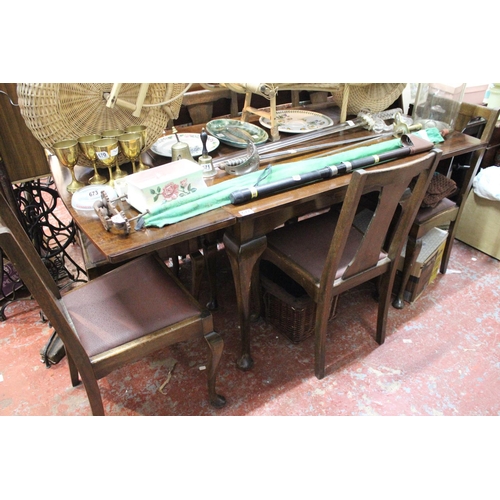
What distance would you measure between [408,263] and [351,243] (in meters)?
0.42

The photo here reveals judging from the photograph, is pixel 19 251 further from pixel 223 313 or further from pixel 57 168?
pixel 223 313

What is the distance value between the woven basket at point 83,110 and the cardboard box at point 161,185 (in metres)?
0.33

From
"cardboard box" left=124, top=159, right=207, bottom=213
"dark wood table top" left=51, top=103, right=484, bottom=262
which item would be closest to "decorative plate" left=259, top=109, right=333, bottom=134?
"dark wood table top" left=51, top=103, right=484, bottom=262

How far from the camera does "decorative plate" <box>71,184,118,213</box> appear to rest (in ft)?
4.00

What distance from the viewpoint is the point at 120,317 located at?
4.10ft

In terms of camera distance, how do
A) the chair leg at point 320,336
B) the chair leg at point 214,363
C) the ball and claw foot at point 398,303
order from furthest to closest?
1. the ball and claw foot at point 398,303
2. the chair leg at point 320,336
3. the chair leg at point 214,363

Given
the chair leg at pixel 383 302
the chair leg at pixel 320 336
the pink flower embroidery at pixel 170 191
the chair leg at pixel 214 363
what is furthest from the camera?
the chair leg at pixel 383 302

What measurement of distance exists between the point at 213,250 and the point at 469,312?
4.39 feet

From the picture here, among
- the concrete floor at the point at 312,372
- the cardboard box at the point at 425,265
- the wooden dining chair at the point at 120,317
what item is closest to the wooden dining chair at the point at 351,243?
the concrete floor at the point at 312,372

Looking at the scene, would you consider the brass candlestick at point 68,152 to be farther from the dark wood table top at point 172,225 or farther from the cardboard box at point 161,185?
the cardboard box at point 161,185

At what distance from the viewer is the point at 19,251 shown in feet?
2.79

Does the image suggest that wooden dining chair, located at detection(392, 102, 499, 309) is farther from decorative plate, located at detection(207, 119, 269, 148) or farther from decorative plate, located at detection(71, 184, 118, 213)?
decorative plate, located at detection(71, 184, 118, 213)

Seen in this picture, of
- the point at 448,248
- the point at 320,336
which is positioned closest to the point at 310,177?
the point at 320,336

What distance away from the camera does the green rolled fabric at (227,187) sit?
3.84 ft
